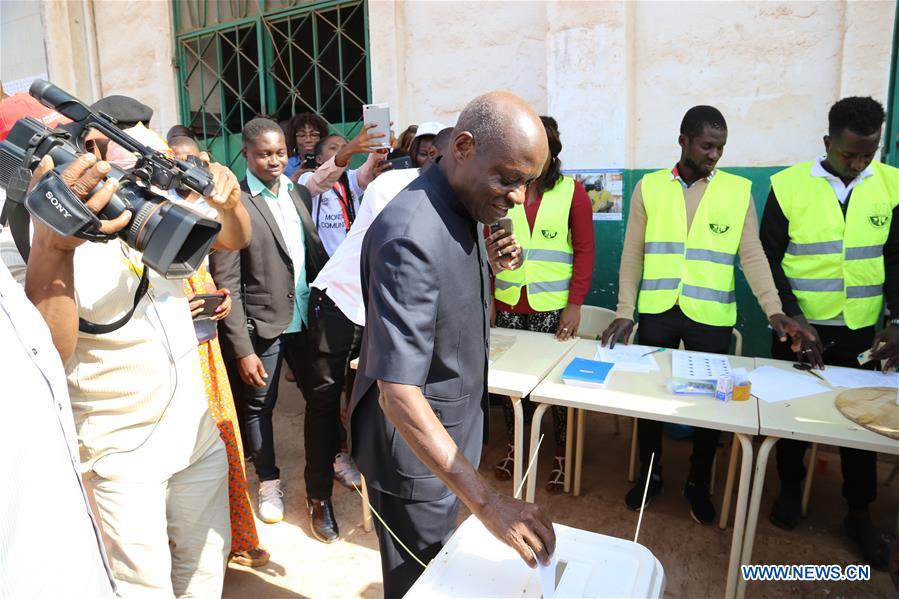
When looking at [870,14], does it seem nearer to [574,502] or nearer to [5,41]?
[574,502]

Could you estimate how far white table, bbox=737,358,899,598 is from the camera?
76.0 inches

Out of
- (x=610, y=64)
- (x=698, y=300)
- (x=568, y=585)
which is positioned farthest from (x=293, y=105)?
(x=568, y=585)

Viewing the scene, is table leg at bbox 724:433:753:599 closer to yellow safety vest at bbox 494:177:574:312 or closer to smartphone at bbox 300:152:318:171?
yellow safety vest at bbox 494:177:574:312

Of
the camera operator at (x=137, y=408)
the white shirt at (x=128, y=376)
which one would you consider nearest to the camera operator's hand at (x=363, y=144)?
the camera operator at (x=137, y=408)

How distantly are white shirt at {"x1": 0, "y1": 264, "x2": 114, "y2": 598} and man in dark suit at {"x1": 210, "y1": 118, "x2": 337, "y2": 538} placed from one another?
1.68 metres

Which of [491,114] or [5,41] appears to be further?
[5,41]

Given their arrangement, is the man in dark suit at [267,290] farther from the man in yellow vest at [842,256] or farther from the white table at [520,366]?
the man in yellow vest at [842,256]

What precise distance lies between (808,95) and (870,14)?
0.47 metres

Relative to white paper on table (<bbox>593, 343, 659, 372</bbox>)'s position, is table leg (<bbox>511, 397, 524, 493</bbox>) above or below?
below

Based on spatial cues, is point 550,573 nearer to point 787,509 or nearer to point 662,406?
point 662,406

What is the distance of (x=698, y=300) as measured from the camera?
2.86 meters

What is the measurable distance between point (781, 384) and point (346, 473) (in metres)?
2.26

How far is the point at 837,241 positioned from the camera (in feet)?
8.70

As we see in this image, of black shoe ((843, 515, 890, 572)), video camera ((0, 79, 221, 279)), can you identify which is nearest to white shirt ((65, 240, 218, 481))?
video camera ((0, 79, 221, 279))
